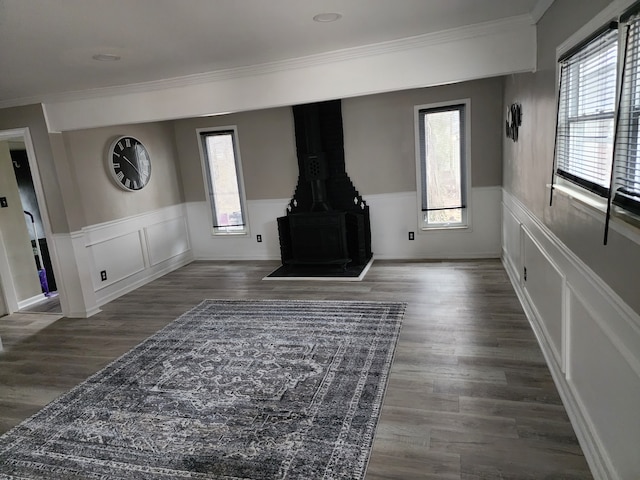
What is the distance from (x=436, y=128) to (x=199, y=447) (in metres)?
4.35

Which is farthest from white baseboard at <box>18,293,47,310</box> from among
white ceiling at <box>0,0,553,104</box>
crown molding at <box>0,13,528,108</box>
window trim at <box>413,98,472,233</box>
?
window trim at <box>413,98,472,233</box>

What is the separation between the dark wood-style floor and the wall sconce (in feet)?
4.84

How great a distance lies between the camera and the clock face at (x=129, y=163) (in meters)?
4.91

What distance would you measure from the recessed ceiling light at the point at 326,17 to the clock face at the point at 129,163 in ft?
11.3

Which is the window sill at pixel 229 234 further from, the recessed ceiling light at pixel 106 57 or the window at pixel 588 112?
the window at pixel 588 112

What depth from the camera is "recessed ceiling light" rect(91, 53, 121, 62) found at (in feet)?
9.18

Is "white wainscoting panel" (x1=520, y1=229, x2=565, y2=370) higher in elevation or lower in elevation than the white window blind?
lower

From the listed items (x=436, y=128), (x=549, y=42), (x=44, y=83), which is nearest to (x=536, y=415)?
(x=549, y=42)

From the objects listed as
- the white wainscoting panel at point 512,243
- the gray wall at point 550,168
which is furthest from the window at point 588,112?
the white wainscoting panel at point 512,243

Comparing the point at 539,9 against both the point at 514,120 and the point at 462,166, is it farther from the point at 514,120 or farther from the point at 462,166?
the point at 462,166

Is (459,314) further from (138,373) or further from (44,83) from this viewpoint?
(44,83)

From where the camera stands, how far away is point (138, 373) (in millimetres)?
2971

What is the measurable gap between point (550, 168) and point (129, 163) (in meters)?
4.65

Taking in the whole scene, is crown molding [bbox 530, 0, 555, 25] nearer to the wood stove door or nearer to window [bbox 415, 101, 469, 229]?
window [bbox 415, 101, 469, 229]
